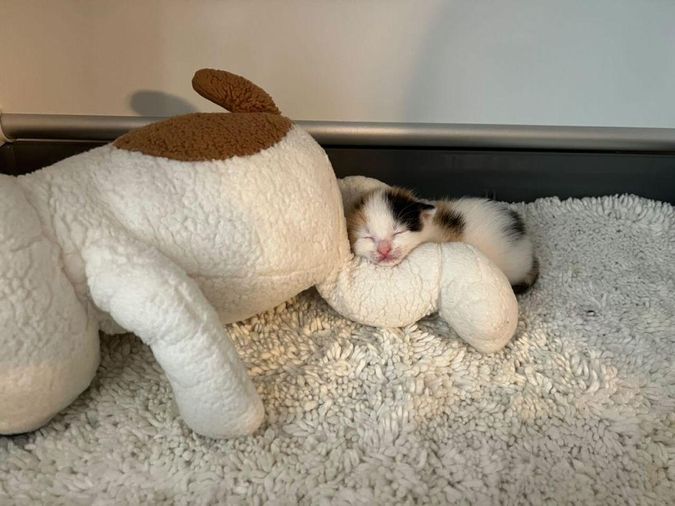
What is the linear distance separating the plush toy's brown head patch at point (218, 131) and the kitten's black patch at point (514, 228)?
1.54 ft

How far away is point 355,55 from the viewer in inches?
51.6

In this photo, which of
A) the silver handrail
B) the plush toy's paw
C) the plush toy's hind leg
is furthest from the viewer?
the silver handrail

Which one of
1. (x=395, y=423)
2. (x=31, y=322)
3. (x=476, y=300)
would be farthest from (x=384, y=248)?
(x=31, y=322)

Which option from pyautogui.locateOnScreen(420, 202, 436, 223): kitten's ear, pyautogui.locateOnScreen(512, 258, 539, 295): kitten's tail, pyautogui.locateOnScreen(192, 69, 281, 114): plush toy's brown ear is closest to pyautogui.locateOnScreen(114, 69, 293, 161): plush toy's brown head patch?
pyautogui.locateOnScreen(192, 69, 281, 114): plush toy's brown ear

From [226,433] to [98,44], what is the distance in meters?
0.91

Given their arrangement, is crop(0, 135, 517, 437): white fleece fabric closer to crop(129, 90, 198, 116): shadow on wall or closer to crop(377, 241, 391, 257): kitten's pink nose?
crop(377, 241, 391, 257): kitten's pink nose

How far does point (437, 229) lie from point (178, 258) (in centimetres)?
50

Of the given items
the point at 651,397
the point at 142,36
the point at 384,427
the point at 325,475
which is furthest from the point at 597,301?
the point at 142,36

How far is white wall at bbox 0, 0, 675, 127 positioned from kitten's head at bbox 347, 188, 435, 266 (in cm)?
38

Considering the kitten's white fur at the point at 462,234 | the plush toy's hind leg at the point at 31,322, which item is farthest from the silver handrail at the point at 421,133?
the plush toy's hind leg at the point at 31,322

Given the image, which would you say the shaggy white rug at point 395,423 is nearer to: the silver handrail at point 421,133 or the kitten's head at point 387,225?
the kitten's head at point 387,225

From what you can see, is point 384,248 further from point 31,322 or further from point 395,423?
point 31,322

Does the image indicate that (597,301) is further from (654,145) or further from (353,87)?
(353,87)

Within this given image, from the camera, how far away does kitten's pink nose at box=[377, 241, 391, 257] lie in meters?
0.99
